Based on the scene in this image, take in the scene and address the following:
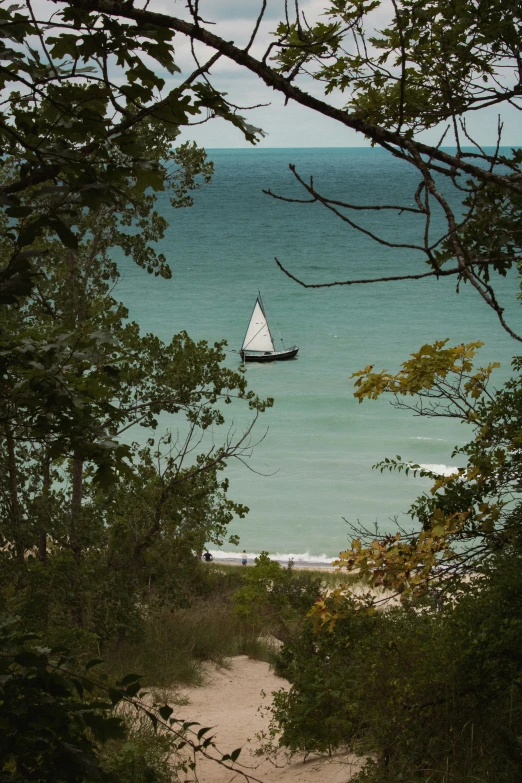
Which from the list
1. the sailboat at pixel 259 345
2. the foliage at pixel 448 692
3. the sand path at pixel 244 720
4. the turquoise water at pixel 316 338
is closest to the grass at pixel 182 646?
the sand path at pixel 244 720

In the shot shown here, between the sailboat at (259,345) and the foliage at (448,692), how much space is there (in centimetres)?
2926

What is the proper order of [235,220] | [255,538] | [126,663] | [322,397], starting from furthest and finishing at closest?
[235,220] < [322,397] < [255,538] < [126,663]

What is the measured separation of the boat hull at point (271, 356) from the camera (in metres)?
34.0

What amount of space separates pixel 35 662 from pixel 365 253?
6862 centimetres

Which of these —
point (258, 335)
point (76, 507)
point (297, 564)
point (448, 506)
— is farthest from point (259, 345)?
point (448, 506)

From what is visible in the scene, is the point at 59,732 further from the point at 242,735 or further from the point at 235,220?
the point at 235,220

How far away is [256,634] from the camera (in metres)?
9.73

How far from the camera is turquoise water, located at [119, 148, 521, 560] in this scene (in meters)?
19.9

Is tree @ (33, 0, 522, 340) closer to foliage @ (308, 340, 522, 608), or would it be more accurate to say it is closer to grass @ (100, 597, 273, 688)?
foliage @ (308, 340, 522, 608)

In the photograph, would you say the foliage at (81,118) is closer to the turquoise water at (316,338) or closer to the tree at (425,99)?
the tree at (425,99)

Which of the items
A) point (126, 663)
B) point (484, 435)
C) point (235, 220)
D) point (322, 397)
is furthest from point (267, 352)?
point (235, 220)

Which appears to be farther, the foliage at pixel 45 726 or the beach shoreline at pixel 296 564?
the beach shoreline at pixel 296 564

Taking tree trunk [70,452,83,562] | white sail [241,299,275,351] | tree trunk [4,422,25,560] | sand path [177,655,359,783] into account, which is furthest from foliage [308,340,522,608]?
white sail [241,299,275,351]

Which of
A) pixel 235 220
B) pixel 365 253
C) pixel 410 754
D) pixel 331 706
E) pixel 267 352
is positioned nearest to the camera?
pixel 410 754
